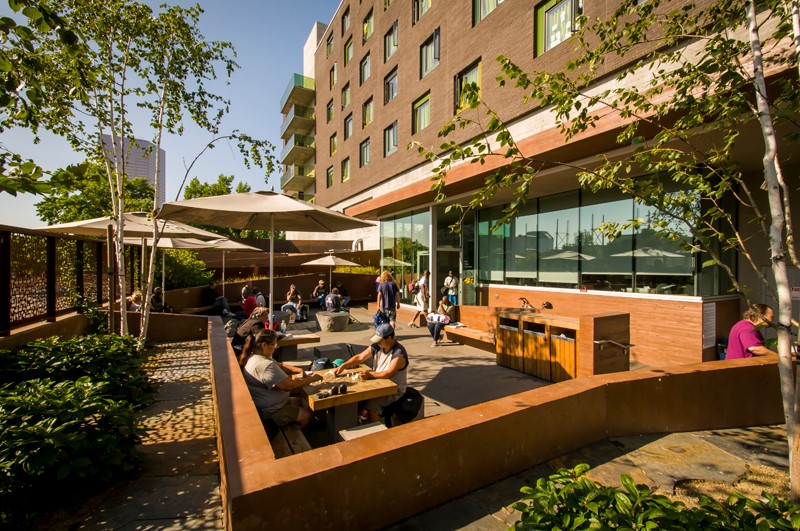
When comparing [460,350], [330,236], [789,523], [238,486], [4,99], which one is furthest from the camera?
[330,236]

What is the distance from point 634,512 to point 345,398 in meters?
2.57

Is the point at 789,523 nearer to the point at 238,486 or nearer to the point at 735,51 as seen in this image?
the point at 238,486

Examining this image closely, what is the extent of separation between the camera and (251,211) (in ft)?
17.4

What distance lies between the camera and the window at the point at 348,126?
81.8 ft

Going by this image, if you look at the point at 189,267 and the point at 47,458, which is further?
the point at 189,267

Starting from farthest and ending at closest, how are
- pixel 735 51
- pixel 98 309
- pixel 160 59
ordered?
pixel 98 309, pixel 160 59, pixel 735 51

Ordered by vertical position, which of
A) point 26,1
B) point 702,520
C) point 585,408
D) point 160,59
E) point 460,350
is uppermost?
point 160,59

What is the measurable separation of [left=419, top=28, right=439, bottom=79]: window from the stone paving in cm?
1376

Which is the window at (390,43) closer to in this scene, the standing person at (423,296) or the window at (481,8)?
the window at (481,8)

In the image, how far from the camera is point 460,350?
890cm

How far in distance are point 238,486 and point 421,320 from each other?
10.6 meters

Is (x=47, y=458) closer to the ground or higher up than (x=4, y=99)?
closer to the ground

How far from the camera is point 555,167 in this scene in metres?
8.67

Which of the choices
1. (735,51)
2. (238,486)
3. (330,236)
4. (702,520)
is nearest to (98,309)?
(238,486)
